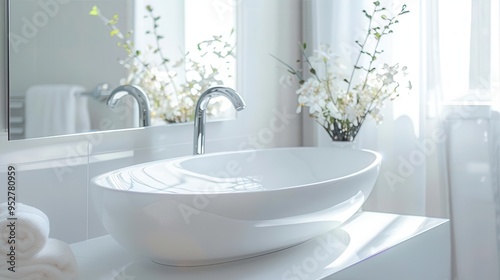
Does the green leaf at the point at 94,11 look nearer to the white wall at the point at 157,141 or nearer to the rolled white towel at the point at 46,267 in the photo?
the white wall at the point at 157,141

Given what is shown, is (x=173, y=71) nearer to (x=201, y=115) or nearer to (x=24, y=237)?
(x=201, y=115)

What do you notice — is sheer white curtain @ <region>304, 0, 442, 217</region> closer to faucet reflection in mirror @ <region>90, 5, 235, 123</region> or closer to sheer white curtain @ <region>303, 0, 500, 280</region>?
sheer white curtain @ <region>303, 0, 500, 280</region>

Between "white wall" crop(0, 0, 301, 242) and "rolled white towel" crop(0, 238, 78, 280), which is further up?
"white wall" crop(0, 0, 301, 242)

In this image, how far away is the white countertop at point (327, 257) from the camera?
131 cm

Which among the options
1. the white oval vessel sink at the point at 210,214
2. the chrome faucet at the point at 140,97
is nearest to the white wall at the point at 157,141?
Answer: the chrome faucet at the point at 140,97

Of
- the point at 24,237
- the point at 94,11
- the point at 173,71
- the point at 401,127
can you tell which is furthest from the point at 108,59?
the point at 401,127

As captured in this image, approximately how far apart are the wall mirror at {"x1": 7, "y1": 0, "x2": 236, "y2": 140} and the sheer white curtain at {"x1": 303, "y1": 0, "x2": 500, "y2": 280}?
0.57m

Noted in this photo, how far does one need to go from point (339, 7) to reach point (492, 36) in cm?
52

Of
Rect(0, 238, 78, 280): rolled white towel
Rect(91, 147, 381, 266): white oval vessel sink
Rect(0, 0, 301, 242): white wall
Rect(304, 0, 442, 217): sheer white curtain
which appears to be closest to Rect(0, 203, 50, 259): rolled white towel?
Rect(0, 238, 78, 280): rolled white towel

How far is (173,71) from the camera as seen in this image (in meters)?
1.92

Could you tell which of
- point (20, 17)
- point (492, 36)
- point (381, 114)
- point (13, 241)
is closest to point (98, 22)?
point (20, 17)

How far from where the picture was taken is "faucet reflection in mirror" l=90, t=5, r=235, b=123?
177 cm

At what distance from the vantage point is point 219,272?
51.3 inches

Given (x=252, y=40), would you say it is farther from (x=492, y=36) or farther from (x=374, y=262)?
(x=374, y=262)
